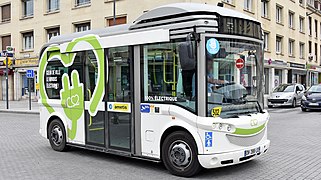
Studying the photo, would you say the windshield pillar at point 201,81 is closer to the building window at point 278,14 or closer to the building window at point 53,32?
the building window at point 53,32

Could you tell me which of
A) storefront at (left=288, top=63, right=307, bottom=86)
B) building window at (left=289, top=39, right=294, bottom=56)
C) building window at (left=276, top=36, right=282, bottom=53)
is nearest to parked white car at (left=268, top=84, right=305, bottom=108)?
building window at (left=276, top=36, right=282, bottom=53)

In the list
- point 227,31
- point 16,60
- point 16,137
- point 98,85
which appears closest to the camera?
point 227,31

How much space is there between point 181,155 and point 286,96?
60.7 feet

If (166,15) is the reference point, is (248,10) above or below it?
above

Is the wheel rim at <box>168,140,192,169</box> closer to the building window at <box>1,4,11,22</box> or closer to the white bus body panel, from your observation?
→ the white bus body panel

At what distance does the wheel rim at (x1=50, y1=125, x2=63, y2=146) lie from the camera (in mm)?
8686

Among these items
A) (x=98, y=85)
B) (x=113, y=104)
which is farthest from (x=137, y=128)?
(x=98, y=85)

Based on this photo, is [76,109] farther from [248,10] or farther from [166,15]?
[248,10]

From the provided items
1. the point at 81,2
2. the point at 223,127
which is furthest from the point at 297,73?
the point at 223,127

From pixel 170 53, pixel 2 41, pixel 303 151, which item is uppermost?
pixel 2 41

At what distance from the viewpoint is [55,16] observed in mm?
31156

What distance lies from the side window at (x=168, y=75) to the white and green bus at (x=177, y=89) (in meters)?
0.02

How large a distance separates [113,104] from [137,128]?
79 cm

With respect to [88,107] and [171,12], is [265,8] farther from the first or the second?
[171,12]
